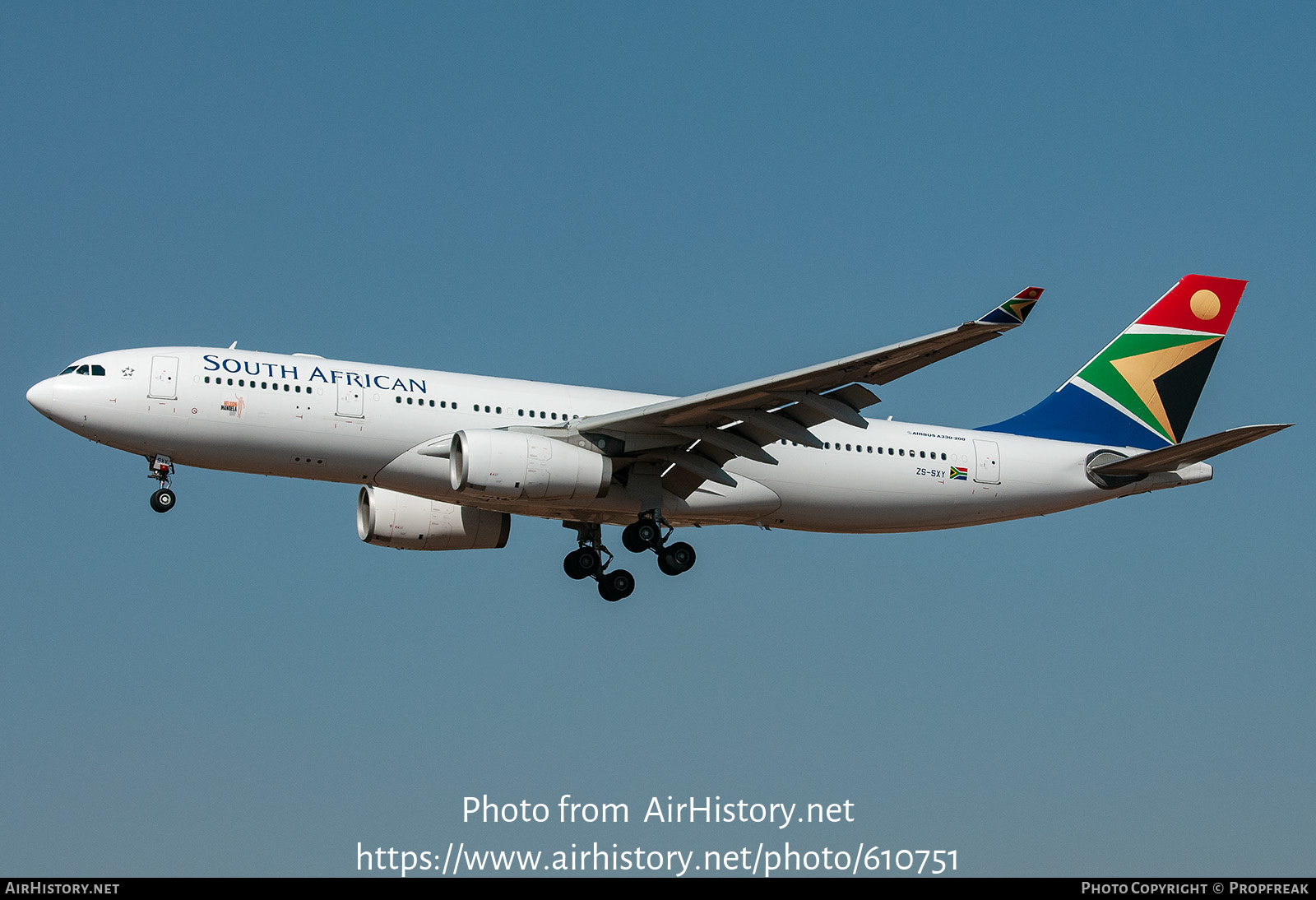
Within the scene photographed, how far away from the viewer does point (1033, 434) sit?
35.2 metres

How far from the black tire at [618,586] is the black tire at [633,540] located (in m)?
1.64

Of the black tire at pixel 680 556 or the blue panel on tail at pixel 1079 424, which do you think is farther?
the blue panel on tail at pixel 1079 424

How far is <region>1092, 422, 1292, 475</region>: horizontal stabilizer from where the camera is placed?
2933 centimetres

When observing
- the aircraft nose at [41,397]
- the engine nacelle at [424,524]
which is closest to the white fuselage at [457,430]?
the aircraft nose at [41,397]

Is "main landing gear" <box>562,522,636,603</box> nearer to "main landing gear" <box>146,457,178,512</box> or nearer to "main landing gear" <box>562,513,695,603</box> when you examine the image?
"main landing gear" <box>562,513,695,603</box>

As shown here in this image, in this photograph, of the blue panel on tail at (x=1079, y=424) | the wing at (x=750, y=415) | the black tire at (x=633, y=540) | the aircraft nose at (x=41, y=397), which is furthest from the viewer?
the blue panel on tail at (x=1079, y=424)

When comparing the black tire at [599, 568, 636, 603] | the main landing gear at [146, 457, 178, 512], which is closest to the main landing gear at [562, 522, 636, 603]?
the black tire at [599, 568, 636, 603]

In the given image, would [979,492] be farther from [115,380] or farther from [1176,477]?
[115,380]

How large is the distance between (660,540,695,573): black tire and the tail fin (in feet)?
25.3

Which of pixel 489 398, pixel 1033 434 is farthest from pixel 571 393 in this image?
pixel 1033 434

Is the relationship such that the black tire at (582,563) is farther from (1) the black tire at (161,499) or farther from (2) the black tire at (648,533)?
(1) the black tire at (161,499)

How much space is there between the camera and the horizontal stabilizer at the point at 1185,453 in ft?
96.2

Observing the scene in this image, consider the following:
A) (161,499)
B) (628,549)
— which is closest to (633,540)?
(628,549)

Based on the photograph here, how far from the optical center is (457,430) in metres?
29.8
